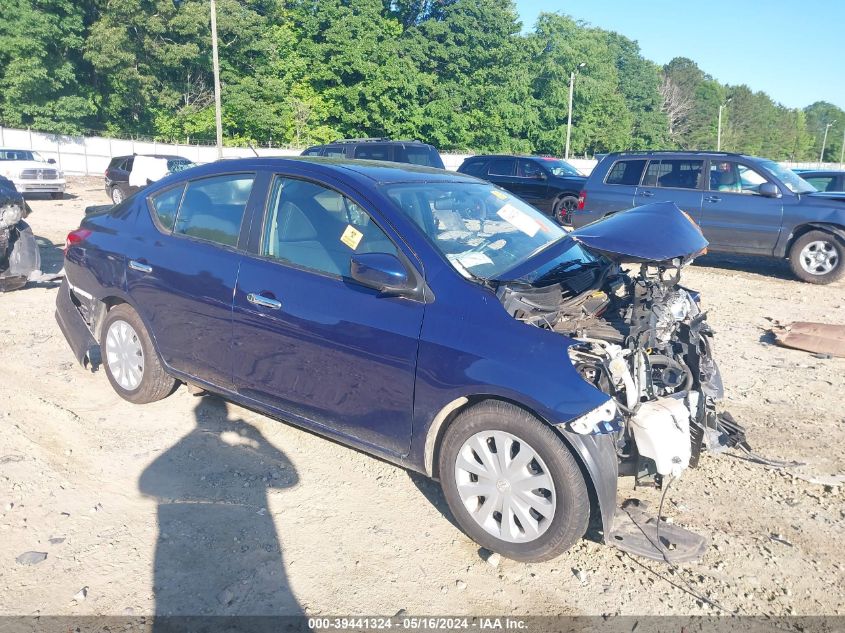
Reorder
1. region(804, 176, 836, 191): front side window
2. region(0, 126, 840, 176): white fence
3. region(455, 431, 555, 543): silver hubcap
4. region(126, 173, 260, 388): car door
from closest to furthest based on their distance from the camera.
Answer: region(455, 431, 555, 543): silver hubcap
region(126, 173, 260, 388): car door
region(804, 176, 836, 191): front side window
region(0, 126, 840, 176): white fence

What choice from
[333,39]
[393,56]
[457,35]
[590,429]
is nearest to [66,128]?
[333,39]

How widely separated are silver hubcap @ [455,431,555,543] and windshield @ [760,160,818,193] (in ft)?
29.3

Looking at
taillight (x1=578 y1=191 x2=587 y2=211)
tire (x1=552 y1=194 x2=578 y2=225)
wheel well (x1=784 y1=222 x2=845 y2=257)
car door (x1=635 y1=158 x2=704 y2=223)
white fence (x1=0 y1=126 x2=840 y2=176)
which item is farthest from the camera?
white fence (x1=0 y1=126 x2=840 y2=176)

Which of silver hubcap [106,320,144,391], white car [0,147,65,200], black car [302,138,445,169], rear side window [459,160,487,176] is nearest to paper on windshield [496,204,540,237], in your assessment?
silver hubcap [106,320,144,391]

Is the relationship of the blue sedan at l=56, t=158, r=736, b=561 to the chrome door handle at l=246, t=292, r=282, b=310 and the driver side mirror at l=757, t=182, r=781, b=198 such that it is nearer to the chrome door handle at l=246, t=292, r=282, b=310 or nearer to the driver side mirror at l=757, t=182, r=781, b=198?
the chrome door handle at l=246, t=292, r=282, b=310

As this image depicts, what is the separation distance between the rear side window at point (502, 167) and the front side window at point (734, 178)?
654cm

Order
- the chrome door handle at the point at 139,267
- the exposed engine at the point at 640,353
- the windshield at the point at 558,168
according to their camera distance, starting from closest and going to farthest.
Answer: the exposed engine at the point at 640,353
the chrome door handle at the point at 139,267
the windshield at the point at 558,168

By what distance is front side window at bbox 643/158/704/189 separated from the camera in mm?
10703

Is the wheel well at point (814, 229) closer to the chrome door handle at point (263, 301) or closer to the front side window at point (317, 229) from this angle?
the front side window at point (317, 229)

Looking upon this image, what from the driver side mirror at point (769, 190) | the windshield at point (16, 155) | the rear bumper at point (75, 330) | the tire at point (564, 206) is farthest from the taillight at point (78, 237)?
the windshield at point (16, 155)

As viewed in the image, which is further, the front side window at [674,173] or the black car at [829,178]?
the black car at [829,178]

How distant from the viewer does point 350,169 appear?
3998 mm

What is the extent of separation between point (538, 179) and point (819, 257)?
7324mm

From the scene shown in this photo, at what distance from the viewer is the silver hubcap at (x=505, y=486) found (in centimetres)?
304
